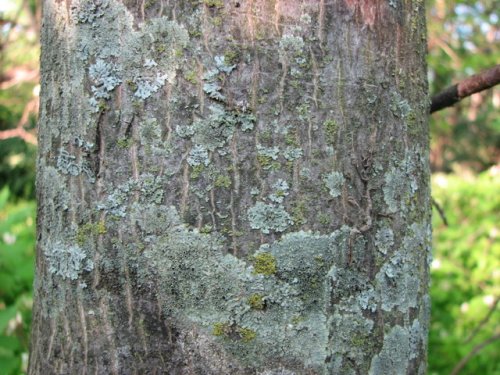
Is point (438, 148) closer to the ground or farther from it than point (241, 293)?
farther from it

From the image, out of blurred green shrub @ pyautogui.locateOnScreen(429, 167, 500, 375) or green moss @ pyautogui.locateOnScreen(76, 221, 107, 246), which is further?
blurred green shrub @ pyautogui.locateOnScreen(429, 167, 500, 375)

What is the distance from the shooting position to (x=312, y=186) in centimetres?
113

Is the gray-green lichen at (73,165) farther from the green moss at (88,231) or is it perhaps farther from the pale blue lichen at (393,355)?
the pale blue lichen at (393,355)

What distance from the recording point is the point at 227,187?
3.67ft

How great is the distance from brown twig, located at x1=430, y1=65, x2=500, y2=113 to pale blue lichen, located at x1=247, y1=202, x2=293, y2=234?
78cm

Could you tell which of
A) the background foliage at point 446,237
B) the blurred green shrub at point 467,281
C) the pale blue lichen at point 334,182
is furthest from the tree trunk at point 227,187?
the blurred green shrub at point 467,281

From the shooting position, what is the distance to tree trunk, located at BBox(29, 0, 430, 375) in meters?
1.12

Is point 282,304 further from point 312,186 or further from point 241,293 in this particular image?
point 312,186

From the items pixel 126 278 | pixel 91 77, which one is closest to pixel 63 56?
pixel 91 77

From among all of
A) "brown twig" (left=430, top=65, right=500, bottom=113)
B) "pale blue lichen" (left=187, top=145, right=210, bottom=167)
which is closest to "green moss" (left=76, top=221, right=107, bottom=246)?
"pale blue lichen" (left=187, top=145, right=210, bottom=167)

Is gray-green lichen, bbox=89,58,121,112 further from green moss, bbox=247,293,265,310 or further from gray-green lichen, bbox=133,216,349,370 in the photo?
green moss, bbox=247,293,265,310

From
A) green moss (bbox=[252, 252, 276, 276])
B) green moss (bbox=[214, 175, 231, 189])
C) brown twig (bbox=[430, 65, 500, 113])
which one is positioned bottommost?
green moss (bbox=[252, 252, 276, 276])

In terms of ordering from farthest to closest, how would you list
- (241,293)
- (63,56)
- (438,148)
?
(438,148), (63,56), (241,293)

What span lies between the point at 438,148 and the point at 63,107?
47.0ft
